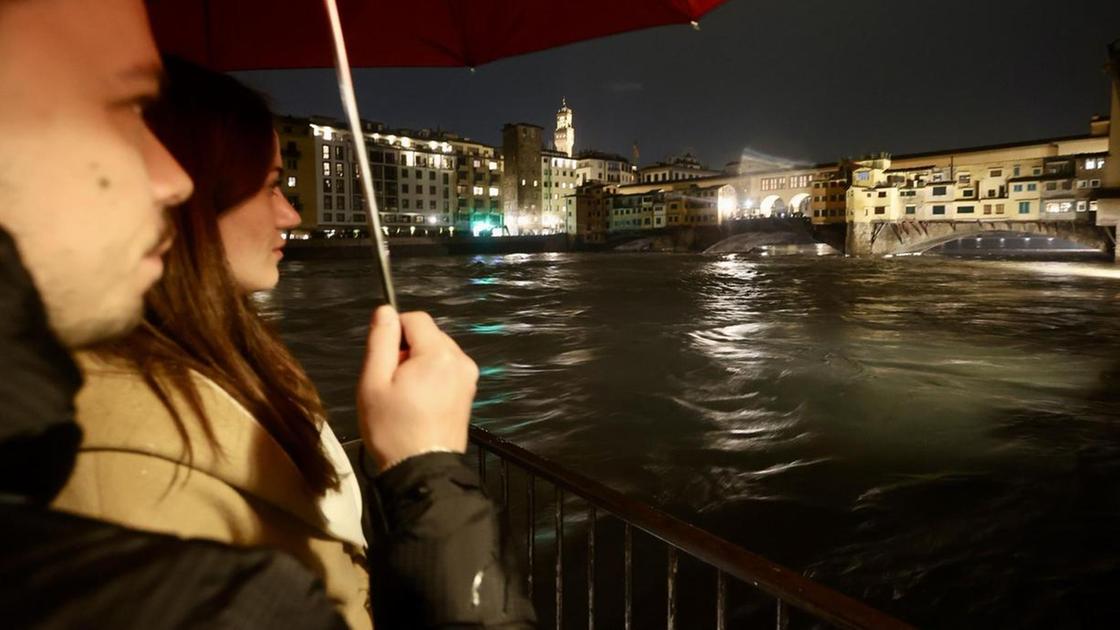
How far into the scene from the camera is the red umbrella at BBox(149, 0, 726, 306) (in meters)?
2.86

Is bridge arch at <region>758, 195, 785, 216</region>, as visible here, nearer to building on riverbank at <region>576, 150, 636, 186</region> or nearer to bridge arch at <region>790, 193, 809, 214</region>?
bridge arch at <region>790, 193, 809, 214</region>

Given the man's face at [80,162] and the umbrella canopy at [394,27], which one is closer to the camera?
the man's face at [80,162]

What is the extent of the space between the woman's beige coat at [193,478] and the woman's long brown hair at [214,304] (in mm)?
25

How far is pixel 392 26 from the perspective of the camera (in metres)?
3.12

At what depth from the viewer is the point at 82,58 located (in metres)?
0.74

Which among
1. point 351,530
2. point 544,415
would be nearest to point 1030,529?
point 544,415

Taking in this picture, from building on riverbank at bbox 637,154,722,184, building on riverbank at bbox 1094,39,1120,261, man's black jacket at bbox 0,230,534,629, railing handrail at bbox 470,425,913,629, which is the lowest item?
railing handrail at bbox 470,425,913,629

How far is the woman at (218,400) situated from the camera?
0.85 m

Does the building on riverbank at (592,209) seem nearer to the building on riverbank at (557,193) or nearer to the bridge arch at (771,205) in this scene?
the building on riverbank at (557,193)

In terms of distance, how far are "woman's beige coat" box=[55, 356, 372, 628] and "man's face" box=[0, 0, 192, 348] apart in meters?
0.21

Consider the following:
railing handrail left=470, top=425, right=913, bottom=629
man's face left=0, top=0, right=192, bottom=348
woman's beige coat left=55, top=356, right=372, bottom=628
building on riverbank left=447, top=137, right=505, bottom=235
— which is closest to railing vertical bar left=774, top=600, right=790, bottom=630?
railing handrail left=470, top=425, right=913, bottom=629

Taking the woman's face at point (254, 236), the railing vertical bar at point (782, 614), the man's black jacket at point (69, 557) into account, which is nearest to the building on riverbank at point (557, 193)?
the railing vertical bar at point (782, 614)

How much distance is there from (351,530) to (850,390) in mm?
12212

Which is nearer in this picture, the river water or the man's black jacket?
the man's black jacket
